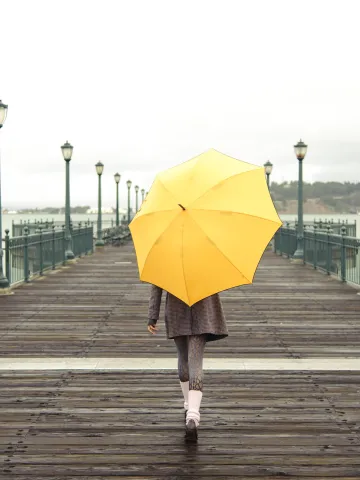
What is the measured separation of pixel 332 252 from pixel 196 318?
14.9 m

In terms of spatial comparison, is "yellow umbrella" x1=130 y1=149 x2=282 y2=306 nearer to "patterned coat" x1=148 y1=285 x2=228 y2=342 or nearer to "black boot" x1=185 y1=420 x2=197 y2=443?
"patterned coat" x1=148 y1=285 x2=228 y2=342

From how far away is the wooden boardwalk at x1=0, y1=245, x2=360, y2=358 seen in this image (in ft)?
28.9

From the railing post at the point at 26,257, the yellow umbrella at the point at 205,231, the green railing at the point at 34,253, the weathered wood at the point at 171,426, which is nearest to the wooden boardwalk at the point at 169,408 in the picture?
the weathered wood at the point at 171,426

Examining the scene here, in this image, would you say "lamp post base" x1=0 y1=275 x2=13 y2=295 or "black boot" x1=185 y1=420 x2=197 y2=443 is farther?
"lamp post base" x1=0 y1=275 x2=13 y2=295

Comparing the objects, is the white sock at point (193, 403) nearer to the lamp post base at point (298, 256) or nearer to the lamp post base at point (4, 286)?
the lamp post base at point (4, 286)

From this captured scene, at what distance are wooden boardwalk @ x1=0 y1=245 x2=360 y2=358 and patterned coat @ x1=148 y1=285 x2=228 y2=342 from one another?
339 cm

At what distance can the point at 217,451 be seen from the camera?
4.96m

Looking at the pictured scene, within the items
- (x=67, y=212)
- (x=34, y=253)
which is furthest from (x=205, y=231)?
(x=67, y=212)

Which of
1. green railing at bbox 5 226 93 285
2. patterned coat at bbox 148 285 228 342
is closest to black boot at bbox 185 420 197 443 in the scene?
patterned coat at bbox 148 285 228 342

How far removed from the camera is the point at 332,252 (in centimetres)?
1938

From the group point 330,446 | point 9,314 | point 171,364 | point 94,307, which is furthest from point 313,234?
point 330,446

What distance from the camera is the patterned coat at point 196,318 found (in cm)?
508

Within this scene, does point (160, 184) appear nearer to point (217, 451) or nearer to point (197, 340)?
point (197, 340)

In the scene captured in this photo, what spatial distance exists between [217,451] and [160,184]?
6.66ft
